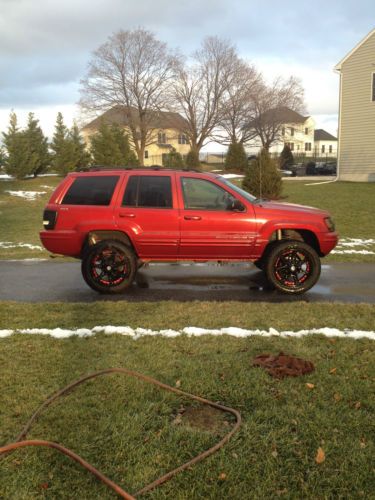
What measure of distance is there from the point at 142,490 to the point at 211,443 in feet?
1.90

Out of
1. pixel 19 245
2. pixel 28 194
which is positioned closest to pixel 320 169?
pixel 28 194

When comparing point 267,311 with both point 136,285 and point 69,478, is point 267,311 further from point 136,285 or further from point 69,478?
point 69,478

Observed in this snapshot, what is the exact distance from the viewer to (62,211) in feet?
22.8

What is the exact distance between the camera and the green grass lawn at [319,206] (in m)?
11.0

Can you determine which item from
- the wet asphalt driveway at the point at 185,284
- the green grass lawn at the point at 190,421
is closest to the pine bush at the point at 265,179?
the wet asphalt driveway at the point at 185,284

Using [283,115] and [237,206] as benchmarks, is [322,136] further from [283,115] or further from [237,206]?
[237,206]

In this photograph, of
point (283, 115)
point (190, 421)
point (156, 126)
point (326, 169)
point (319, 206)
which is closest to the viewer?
point (190, 421)

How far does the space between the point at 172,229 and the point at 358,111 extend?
23227mm

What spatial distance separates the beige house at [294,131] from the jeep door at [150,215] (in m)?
56.4

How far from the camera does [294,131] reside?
71.1m

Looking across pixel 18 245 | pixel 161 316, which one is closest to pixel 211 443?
pixel 161 316

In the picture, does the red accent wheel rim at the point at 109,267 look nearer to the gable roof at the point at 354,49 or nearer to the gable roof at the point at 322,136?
the gable roof at the point at 354,49

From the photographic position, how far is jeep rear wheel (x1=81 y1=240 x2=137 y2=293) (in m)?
6.83

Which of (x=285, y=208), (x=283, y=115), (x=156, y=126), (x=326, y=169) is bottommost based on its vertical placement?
(x=285, y=208)
